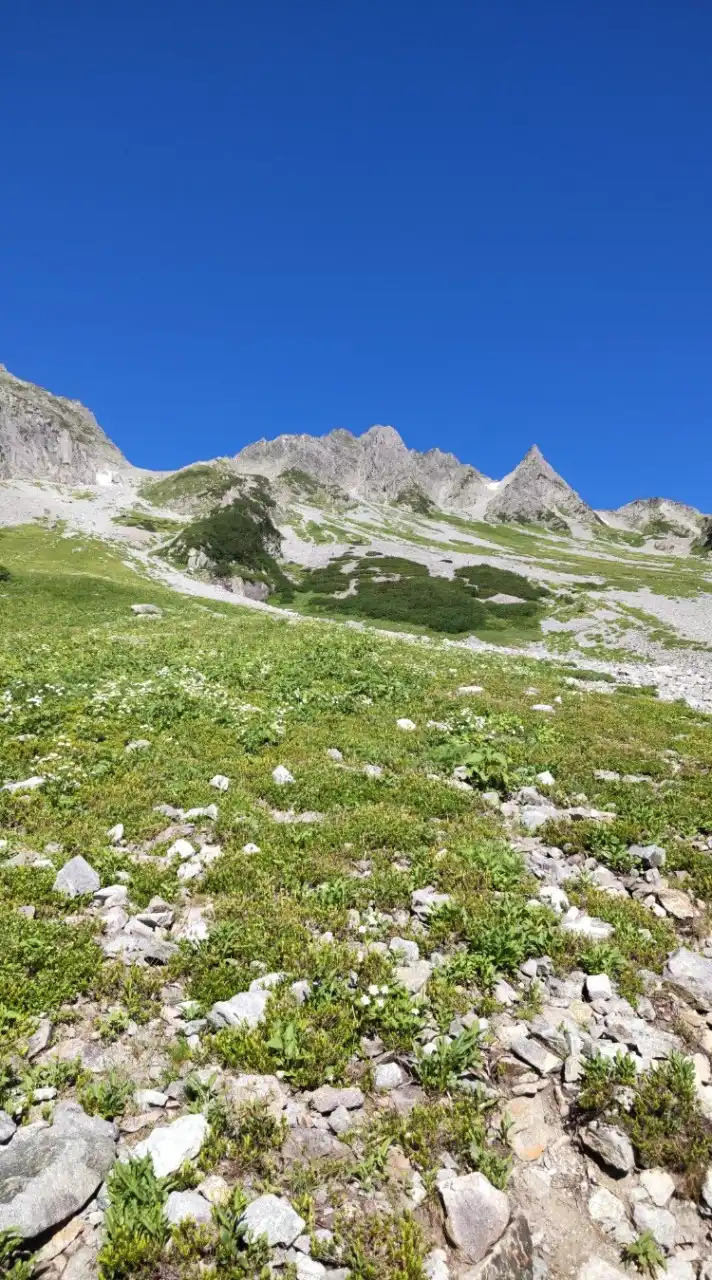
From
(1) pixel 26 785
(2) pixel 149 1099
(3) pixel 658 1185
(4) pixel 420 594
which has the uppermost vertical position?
(3) pixel 658 1185

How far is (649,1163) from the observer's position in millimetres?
5277

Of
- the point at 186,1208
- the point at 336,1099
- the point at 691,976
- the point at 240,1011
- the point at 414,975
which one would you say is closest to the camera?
the point at 186,1208

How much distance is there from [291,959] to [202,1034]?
141cm

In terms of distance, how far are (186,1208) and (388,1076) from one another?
86.4 inches

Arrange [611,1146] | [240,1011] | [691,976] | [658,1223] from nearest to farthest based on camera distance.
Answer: [658,1223] → [611,1146] → [240,1011] → [691,976]

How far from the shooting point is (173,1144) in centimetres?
527

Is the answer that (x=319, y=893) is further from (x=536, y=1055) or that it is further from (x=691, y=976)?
(x=691, y=976)

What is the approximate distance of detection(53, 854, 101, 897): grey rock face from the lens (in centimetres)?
879

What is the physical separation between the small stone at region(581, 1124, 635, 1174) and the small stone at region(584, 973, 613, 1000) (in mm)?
1678

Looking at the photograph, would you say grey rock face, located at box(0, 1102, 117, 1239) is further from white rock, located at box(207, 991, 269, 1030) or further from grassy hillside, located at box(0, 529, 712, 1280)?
white rock, located at box(207, 991, 269, 1030)

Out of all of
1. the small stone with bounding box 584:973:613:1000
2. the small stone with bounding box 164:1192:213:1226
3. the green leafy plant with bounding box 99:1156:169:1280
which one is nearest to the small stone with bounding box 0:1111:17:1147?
the green leafy plant with bounding box 99:1156:169:1280

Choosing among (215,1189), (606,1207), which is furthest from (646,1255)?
(215,1189)

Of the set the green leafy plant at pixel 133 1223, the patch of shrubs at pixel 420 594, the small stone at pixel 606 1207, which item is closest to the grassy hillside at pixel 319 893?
the green leafy plant at pixel 133 1223

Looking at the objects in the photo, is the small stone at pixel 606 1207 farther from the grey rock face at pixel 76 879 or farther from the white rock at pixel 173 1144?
the grey rock face at pixel 76 879
